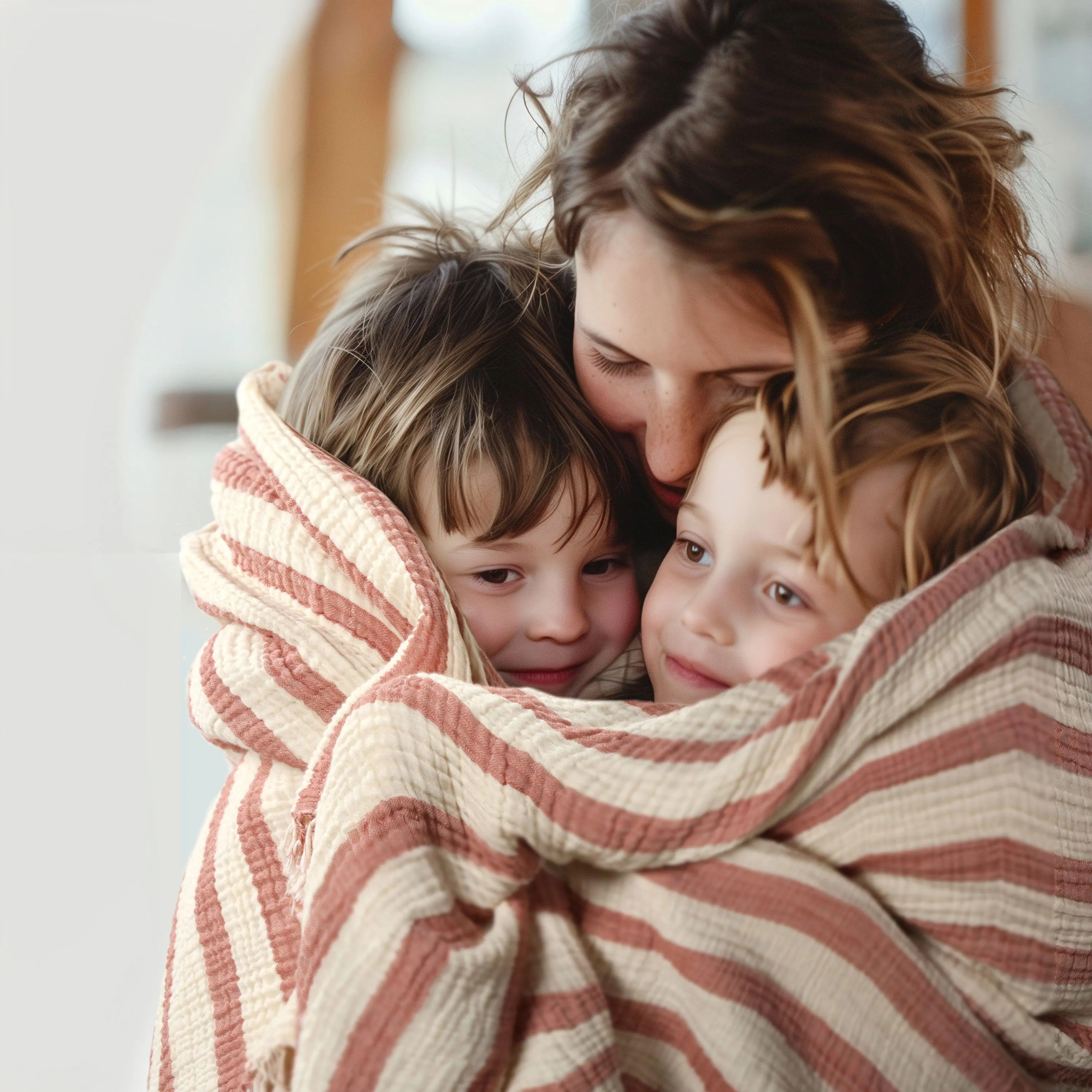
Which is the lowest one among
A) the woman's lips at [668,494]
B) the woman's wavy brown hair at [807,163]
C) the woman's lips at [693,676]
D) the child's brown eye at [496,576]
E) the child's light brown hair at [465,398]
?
the woman's lips at [693,676]

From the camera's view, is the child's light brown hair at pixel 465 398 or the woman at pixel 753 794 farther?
the child's light brown hair at pixel 465 398

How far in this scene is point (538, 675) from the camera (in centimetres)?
78

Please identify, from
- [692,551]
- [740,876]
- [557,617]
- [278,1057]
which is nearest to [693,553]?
[692,551]

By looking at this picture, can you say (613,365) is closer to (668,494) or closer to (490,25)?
(668,494)

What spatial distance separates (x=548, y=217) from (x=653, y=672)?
38 centimetres

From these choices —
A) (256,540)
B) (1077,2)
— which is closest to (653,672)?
(256,540)

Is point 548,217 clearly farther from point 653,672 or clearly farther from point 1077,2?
point 1077,2

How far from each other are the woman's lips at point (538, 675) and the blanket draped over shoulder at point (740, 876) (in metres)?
0.16

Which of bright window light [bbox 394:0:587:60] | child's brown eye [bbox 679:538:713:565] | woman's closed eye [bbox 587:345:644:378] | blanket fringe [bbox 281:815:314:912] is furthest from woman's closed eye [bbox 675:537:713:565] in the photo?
bright window light [bbox 394:0:587:60]

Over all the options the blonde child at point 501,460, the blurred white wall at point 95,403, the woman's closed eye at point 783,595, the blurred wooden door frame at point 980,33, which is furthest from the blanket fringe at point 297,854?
the blurred wooden door frame at point 980,33

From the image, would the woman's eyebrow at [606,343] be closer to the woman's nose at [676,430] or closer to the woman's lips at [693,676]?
the woman's nose at [676,430]

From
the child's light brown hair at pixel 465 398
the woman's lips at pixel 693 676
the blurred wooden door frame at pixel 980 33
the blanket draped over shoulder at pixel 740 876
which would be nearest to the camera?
the blanket draped over shoulder at pixel 740 876

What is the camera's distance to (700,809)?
1.78 ft

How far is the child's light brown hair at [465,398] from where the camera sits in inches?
29.6
